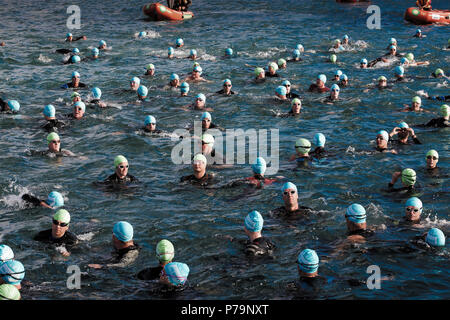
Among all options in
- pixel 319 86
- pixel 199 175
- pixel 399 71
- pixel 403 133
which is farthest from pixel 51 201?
pixel 399 71

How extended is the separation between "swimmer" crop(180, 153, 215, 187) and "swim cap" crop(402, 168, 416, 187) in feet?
16.7

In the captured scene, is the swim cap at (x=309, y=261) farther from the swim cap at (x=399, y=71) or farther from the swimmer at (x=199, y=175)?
the swim cap at (x=399, y=71)

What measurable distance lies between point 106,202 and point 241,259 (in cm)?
473

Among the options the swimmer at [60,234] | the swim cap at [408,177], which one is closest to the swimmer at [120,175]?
the swimmer at [60,234]

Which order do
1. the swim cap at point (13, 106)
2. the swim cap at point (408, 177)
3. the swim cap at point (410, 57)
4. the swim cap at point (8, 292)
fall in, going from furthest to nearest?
the swim cap at point (410, 57) → the swim cap at point (13, 106) → the swim cap at point (408, 177) → the swim cap at point (8, 292)

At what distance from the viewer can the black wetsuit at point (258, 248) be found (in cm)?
1180

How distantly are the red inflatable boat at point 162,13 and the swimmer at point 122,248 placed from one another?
3424 cm

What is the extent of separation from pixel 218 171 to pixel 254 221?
224 inches

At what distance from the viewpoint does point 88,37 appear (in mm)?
38156

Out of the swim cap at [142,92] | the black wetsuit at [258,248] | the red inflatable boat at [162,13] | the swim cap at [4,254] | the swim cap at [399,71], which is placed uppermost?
the red inflatable boat at [162,13]

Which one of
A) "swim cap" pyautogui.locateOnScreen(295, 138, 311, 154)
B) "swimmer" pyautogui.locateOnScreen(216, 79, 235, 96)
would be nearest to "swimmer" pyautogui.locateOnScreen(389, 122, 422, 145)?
"swim cap" pyautogui.locateOnScreen(295, 138, 311, 154)

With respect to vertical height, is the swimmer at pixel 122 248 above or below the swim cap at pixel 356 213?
below

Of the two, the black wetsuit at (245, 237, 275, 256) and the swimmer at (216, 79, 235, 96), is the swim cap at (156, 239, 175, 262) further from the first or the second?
the swimmer at (216, 79, 235, 96)

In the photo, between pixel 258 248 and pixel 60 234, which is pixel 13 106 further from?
pixel 258 248
